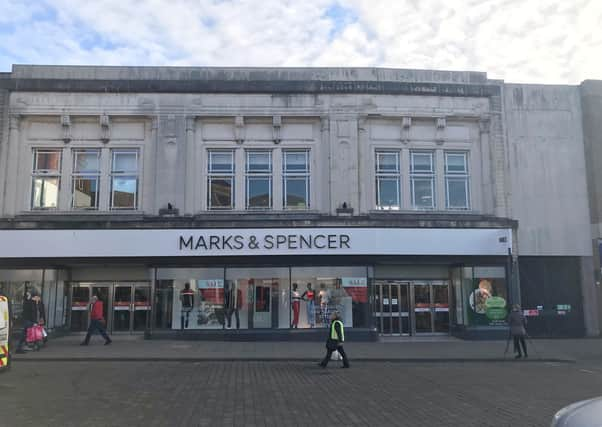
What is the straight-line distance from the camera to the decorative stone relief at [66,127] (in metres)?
21.3

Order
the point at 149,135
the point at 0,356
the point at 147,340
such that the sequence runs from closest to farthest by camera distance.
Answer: the point at 0,356 < the point at 147,340 < the point at 149,135

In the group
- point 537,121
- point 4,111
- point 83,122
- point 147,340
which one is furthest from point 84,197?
point 537,121

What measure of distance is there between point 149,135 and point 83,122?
2676 millimetres

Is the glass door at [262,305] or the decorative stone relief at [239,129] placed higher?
the decorative stone relief at [239,129]

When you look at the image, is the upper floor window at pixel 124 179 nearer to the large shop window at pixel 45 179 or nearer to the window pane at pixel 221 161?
the large shop window at pixel 45 179

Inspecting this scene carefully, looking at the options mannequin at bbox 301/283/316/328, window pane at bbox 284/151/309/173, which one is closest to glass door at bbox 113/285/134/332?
mannequin at bbox 301/283/316/328

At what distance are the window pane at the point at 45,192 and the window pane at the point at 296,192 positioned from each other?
29.9 ft

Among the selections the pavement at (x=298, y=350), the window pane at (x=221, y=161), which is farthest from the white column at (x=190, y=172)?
the pavement at (x=298, y=350)

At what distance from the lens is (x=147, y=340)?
20453 millimetres

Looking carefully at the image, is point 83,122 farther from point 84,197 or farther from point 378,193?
point 378,193

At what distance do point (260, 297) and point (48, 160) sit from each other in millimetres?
10113

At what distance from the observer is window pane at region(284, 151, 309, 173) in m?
21.9

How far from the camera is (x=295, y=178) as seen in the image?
71.5 ft

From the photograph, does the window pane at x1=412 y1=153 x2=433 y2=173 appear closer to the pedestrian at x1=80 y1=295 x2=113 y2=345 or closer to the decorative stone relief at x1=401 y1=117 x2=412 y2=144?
the decorative stone relief at x1=401 y1=117 x2=412 y2=144
